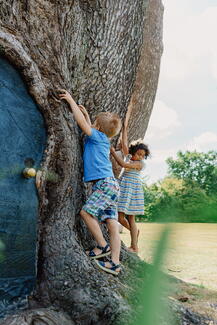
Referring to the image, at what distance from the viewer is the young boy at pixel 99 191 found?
325 cm

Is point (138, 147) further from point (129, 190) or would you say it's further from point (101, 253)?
point (101, 253)

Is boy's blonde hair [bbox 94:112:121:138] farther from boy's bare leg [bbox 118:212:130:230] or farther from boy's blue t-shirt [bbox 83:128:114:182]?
boy's bare leg [bbox 118:212:130:230]

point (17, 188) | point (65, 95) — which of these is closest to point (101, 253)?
point (17, 188)

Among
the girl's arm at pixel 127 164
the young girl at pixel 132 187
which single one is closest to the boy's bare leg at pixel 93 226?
the girl's arm at pixel 127 164

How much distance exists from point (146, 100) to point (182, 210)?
5318 millimetres

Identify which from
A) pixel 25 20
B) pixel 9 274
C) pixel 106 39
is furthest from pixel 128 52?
pixel 9 274

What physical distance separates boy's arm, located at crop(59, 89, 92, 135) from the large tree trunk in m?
0.06

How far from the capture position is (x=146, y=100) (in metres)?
5.53

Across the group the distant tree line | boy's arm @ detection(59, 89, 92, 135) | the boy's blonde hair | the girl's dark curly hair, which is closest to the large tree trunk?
boy's arm @ detection(59, 89, 92, 135)

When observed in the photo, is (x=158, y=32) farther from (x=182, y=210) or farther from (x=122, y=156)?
(x=182, y=210)

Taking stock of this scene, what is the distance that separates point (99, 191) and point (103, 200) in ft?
0.30

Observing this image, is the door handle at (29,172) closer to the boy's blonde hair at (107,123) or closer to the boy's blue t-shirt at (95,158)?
the boy's blue t-shirt at (95,158)

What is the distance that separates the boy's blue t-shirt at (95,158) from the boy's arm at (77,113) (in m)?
0.12

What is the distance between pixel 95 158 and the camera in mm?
3391
